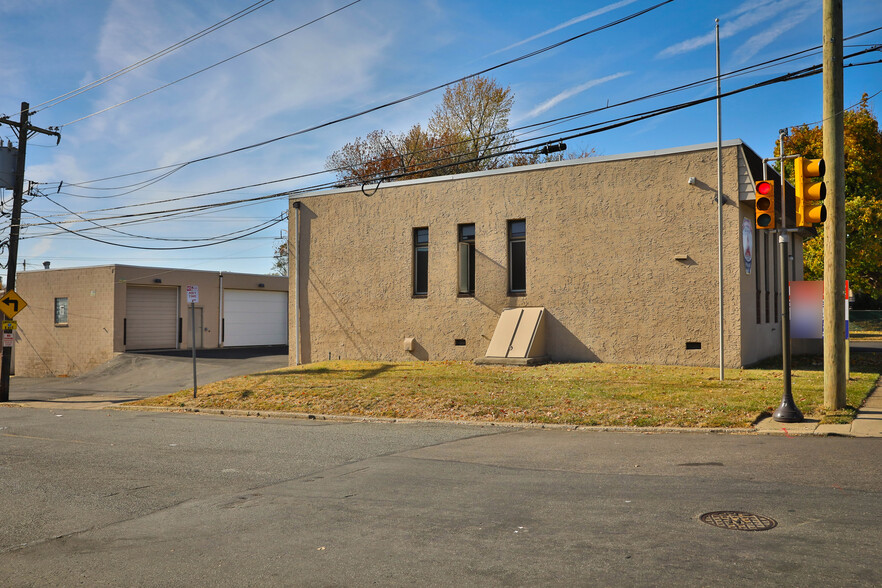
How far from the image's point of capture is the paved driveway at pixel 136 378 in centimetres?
2279

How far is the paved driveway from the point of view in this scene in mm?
22792

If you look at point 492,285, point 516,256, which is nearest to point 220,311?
point 492,285

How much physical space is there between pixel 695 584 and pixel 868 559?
1.34 metres

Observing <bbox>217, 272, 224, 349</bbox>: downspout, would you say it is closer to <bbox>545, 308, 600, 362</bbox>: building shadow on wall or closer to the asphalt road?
<bbox>545, 308, 600, 362</bbox>: building shadow on wall

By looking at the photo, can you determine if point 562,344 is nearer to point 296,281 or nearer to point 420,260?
point 420,260

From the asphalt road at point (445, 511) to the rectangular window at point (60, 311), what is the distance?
27240 millimetres

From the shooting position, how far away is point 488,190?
2045cm

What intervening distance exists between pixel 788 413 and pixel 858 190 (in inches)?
1290

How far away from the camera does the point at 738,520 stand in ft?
18.9

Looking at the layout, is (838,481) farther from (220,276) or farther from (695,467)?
(220,276)

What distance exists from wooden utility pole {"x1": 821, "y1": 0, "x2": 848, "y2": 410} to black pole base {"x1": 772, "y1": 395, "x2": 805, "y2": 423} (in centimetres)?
85

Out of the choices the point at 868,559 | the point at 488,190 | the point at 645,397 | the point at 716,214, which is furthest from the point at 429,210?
Result: the point at 868,559

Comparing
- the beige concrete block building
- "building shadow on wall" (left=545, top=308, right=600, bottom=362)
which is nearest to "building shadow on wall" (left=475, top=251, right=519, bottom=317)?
"building shadow on wall" (left=545, top=308, right=600, bottom=362)

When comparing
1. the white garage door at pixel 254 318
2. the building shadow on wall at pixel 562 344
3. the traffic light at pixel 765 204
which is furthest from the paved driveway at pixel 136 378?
the traffic light at pixel 765 204
